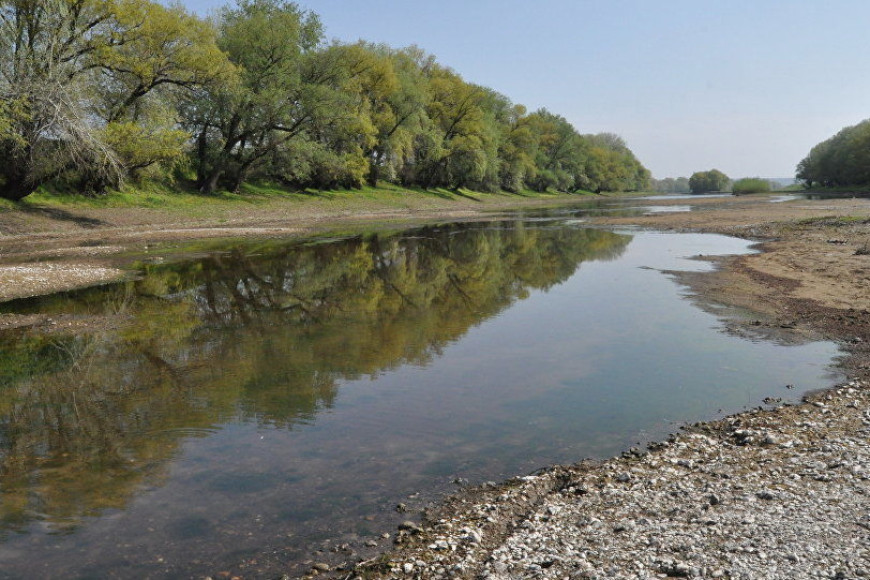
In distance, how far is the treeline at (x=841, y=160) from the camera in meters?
118

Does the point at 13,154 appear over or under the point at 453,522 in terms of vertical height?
over

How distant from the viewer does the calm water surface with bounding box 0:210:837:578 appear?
6.21 m

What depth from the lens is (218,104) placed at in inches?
1957

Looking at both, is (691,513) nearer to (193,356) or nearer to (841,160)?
(193,356)

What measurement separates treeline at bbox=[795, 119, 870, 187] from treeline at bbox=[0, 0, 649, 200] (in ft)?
264

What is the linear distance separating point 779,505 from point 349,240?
111ft

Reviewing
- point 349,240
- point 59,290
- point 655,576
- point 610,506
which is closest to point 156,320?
point 59,290

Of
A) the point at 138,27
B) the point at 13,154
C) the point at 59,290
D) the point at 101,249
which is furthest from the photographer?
the point at 138,27

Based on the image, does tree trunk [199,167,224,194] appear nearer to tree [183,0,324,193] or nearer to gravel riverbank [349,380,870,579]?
tree [183,0,324,193]

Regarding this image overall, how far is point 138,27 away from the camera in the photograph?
125 ft

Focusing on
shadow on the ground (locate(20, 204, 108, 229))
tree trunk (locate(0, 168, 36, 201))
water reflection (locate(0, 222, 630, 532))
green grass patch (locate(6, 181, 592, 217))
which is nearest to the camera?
water reflection (locate(0, 222, 630, 532))

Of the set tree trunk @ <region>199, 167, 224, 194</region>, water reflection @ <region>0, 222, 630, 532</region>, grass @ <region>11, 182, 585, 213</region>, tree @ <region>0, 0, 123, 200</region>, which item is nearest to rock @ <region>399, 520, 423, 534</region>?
water reflection @ <region>0, 222, 630, 532</region>

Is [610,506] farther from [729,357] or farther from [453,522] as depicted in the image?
[729,357]

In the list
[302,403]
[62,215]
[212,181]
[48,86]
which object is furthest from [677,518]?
[212,181]
